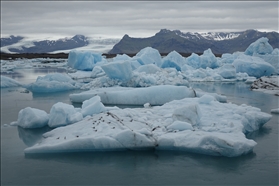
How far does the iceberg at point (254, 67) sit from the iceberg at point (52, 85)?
10.4 meters

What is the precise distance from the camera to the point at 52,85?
11016mm

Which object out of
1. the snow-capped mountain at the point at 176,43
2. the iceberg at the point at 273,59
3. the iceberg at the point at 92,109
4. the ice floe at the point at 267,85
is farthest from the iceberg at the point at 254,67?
the snow-capped mountain at the point at 176,43

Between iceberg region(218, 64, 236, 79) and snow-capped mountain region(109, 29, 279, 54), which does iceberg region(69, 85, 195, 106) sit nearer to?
iceberg region(218, 64, 236, 79)

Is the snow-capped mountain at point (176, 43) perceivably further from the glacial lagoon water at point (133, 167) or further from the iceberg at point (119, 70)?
the glacial lagoon water at point (133, 167)

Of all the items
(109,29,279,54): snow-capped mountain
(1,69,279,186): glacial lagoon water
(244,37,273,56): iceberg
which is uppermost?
(109,29,279,54): snow-capped mountain

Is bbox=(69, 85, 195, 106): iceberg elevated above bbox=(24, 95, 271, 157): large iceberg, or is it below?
above

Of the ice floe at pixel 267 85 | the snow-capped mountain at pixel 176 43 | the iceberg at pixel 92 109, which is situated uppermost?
the snow-capped mountain at pixel 176 43

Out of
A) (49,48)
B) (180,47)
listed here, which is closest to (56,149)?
(180,47)

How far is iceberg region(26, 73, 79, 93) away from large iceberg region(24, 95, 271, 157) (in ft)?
17.7

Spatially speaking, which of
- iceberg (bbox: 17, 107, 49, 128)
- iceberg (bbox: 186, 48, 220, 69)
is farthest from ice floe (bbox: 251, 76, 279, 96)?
iceberg (bbox: 17, 107, 49, 128)

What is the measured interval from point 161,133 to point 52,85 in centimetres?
674

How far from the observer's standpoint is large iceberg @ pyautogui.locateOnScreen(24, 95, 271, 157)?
484 centimetres

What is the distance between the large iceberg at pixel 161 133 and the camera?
4.84 meters

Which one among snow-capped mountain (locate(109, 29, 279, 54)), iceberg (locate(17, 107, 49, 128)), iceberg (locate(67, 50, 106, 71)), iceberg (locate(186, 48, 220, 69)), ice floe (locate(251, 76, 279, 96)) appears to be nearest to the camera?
iceberg (locate(17, 107, 49, 128))
